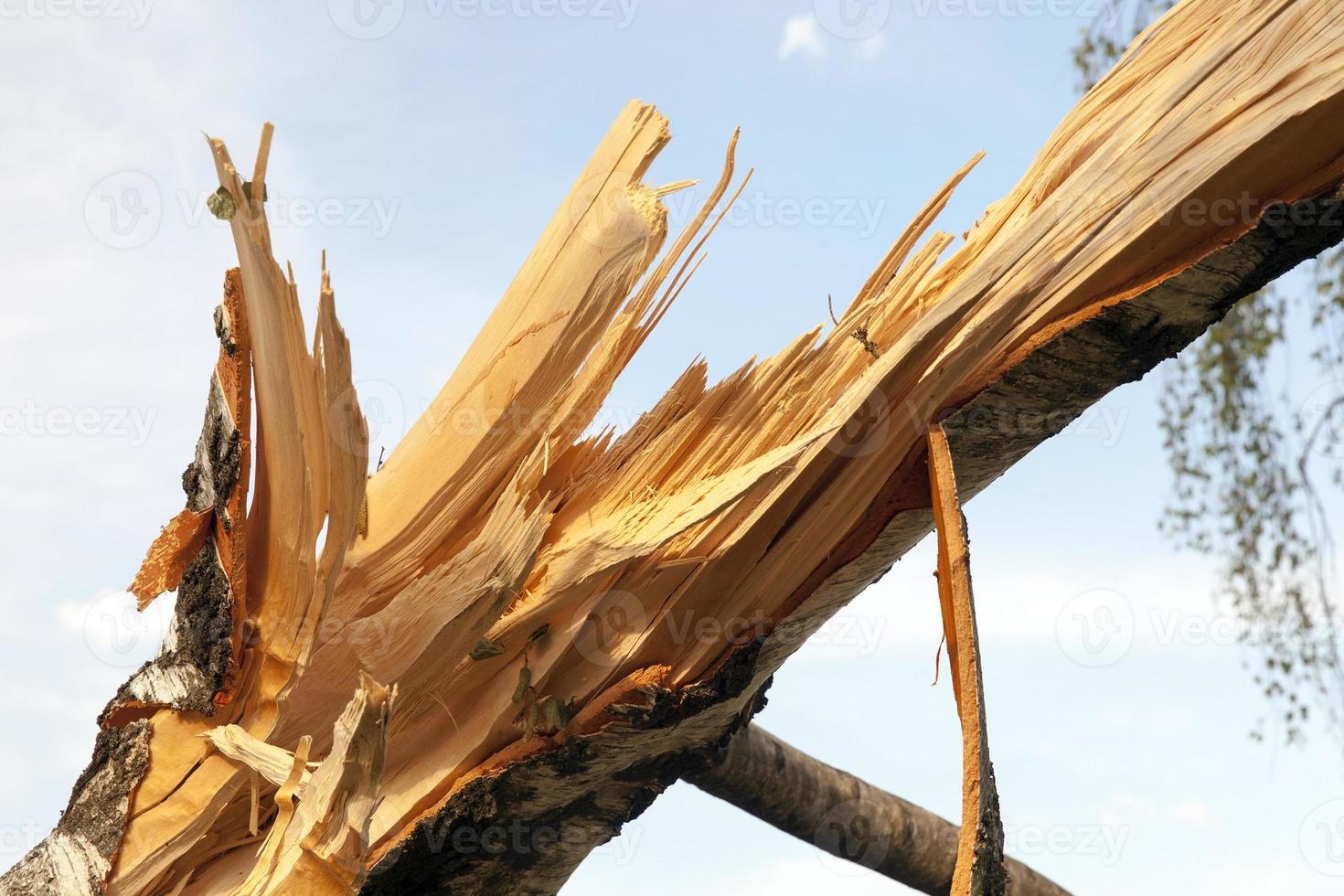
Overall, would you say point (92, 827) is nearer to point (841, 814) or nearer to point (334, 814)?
point (334, 814)

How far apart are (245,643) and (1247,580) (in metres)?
3.69

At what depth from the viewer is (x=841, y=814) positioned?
2793mm

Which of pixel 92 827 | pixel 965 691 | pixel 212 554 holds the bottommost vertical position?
pixel 92 827

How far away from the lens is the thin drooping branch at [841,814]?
261 cm

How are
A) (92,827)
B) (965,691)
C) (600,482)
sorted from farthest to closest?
(600,482) → (92,827) → (965,691)

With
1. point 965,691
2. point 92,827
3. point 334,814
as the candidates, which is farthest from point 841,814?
point 92,827

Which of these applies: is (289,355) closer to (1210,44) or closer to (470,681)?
(470,681)

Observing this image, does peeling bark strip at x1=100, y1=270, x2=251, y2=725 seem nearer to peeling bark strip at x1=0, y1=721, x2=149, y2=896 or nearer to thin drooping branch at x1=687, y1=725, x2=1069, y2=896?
peeling bark strip at x1=0, y1=721, x2=149, y2=896

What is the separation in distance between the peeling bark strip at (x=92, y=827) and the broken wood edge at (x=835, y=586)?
49 centimetres

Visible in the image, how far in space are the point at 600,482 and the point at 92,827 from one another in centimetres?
111

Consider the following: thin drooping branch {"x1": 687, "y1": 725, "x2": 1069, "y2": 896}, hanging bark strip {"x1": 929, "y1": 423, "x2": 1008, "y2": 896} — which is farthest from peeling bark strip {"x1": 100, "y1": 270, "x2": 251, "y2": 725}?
hanging bark strip {"x1": 929, "y1": 423, "x2": 1008, "y2": 896}

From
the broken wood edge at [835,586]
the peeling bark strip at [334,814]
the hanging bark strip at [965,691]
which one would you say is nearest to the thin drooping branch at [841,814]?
the broken wood edge at [835,586]

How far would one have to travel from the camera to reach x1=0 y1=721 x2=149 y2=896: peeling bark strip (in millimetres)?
1946

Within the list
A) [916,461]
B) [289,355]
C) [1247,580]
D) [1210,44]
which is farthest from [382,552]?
[1247,580]
